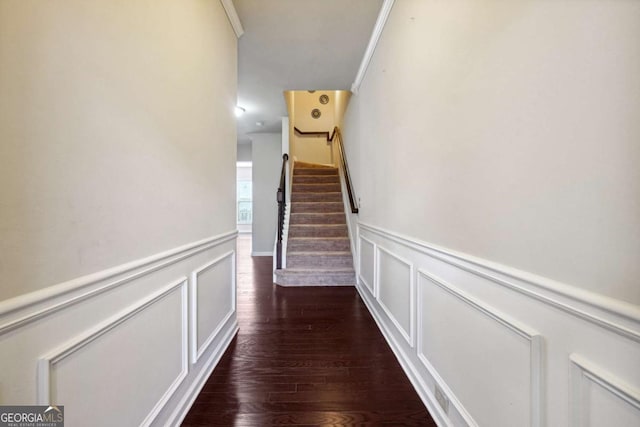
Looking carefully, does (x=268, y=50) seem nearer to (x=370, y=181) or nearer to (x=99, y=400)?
(x=370, y=181)

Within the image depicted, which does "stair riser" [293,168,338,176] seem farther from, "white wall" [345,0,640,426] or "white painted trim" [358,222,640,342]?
"white painted trim" [358,222,640,342]

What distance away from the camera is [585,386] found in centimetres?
67

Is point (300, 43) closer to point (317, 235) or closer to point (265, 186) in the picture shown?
point (317, 235)

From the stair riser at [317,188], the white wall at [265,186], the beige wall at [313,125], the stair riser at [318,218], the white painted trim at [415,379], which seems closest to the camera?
the white painted trim at [415,379]

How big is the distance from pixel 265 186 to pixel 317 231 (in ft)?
6.96

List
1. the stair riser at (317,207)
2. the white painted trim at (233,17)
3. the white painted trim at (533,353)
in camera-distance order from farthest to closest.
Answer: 1. the stair riser at (317,207)
2. the white painted trim at (233,17)
3. the white painted trim at (533,353)

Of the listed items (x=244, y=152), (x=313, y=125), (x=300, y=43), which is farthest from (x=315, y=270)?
(x=244, y=152)

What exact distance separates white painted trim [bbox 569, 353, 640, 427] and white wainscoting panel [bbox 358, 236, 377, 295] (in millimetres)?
1884

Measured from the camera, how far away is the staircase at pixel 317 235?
3.61 metres

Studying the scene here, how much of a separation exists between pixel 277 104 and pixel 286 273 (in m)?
2.47

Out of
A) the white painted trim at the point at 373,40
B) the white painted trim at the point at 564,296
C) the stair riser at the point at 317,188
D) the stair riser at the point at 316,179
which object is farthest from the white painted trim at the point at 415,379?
the stair riser at the point at 316,179

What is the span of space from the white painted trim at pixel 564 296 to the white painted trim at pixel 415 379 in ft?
2.04

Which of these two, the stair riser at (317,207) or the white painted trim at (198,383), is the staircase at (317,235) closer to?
the stair riser at (317,207)

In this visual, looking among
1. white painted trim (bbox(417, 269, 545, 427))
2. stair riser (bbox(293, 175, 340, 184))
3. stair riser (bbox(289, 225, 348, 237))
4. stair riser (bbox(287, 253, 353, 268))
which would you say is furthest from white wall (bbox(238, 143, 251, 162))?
white painted trim (bbox(417, 269, 545, 427))
